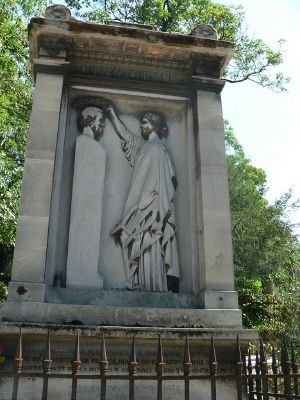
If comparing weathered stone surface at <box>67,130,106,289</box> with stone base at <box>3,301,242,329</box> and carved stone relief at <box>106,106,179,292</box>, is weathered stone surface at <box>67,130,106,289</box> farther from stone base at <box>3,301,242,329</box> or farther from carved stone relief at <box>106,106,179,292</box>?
stone base at <box>3,301,242,329</box>

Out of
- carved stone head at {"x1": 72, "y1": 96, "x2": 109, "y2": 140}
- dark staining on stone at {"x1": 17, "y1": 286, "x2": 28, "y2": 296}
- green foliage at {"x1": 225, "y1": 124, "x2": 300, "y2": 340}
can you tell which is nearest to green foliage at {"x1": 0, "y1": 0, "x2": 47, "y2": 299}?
carved stone head at {"x1": 72, "y1": 96, "x2": 109, "y2": 140}

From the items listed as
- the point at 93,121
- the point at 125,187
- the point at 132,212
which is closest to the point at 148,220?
the point at 132,212

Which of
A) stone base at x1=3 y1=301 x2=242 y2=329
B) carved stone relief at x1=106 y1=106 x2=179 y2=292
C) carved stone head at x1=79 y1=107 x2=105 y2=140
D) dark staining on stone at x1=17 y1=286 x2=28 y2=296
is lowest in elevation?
stone base at x1=3 y1=301 x2=242 y2=329

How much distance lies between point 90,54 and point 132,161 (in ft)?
5.37

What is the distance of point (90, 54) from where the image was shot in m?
6.14

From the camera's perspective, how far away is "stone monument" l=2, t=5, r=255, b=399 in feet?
15.7

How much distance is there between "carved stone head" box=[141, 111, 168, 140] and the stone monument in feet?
0.05

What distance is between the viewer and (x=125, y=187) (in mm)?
5707

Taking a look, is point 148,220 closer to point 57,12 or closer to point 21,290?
point 21,290

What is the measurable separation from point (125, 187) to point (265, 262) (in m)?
15.4

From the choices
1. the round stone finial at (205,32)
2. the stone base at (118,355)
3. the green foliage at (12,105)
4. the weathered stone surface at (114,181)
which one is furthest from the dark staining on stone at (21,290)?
the green foliage at (12,105)

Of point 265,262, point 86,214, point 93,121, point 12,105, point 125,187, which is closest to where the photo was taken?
point 86,214

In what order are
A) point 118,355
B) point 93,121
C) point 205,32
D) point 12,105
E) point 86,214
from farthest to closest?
point 12,105 → point 205,32 → point 93,121 → point 86,214 → point 118,355

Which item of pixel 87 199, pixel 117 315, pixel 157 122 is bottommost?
pixel 117 315
